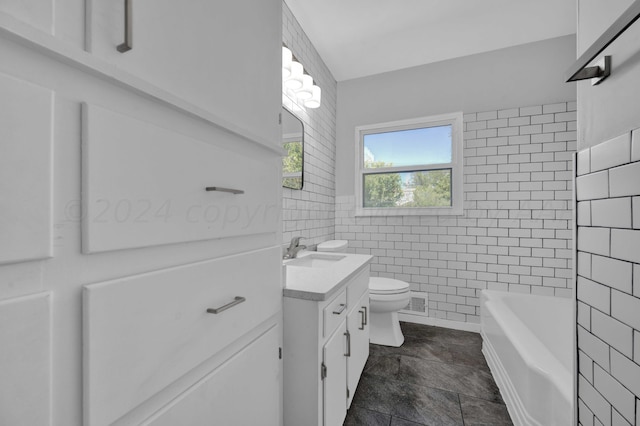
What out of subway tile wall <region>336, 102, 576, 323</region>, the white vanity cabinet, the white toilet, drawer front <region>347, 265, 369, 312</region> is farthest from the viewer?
subway tile wall <region>336, 102, 576, 323</region>

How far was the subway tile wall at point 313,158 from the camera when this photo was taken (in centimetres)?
211

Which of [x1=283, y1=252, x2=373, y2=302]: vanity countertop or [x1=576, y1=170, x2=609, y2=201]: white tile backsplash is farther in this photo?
[x1=283, y1=252, x2=373, y2=302]: vanity countertop

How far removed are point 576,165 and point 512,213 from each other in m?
2.02

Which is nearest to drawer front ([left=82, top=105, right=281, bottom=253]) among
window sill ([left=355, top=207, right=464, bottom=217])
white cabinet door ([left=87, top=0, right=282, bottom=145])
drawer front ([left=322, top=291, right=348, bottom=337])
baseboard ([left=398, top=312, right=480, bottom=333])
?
white cabinet door ([left=87, top=0, right=282, bottom=145])

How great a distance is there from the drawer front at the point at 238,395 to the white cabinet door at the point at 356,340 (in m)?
0.57

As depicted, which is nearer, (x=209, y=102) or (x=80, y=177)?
(x=80, y=177)

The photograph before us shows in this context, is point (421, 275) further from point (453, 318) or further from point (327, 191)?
point (327, 191)

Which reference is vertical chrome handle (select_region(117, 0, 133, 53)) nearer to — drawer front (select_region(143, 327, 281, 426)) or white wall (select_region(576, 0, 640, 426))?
drawer front (select_region(143, 327, 281, 426))

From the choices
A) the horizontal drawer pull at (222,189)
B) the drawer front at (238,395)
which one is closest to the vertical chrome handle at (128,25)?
the horizontal drawer pull at (222,189)

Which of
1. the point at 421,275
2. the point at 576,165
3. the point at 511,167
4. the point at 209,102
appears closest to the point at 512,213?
the point at 511,167

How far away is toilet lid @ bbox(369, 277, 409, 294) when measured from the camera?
2214 millimetres

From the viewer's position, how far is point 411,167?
2922 mm

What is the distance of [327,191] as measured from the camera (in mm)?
2912

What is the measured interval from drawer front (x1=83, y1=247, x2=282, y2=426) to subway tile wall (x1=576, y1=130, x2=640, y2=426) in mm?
928
